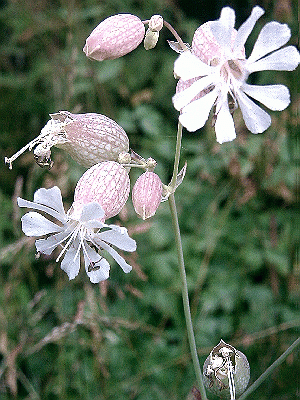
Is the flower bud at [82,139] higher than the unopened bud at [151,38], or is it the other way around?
the unopened bud at [151,38]

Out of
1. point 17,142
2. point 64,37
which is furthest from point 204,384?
point 64,37

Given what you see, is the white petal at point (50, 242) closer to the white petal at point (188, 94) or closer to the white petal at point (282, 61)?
the white petal at point (188, 94)

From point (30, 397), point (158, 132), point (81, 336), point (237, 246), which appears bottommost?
point (30, 397)

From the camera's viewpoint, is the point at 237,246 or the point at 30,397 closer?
the point at 30,397

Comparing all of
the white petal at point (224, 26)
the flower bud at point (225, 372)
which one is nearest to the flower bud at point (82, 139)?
the white petal at point (224, 26)

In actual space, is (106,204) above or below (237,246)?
above

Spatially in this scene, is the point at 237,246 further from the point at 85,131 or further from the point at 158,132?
the point at 85,131
